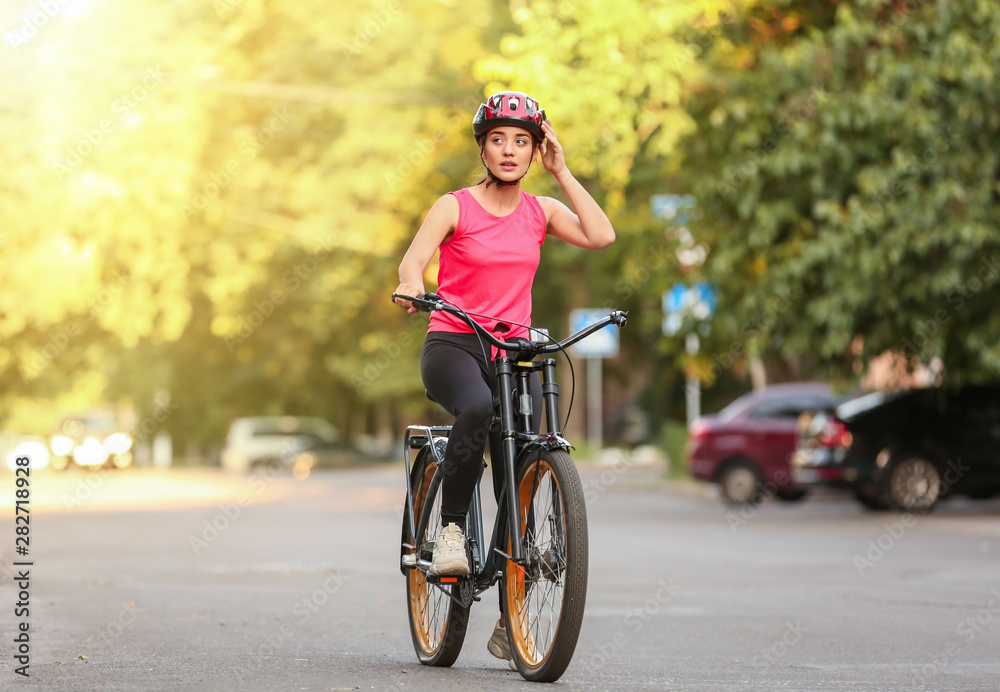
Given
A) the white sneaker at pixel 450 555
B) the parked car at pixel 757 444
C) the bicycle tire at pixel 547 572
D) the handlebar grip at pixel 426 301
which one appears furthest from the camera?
the parked car at pixel 757 444

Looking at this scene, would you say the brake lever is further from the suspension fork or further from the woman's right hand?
the woman's right hand

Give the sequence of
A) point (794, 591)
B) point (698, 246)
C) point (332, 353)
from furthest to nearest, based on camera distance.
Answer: point (332, 353) → point (698, 246) → point (794, 591)

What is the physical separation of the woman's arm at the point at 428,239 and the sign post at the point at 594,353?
21.9m

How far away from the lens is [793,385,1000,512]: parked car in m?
18.9

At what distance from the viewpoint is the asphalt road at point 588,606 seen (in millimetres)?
6344

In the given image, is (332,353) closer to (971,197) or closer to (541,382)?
(971,197)

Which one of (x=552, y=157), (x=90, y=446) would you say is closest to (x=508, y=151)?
(x=552, y=157)

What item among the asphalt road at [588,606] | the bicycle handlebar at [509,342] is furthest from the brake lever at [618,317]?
the asphalt road at [588,606]

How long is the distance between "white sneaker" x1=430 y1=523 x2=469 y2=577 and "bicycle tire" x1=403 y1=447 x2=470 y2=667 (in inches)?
8.0

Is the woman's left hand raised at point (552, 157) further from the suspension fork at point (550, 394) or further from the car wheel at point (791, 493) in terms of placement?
the car wheel at point (791, 493)

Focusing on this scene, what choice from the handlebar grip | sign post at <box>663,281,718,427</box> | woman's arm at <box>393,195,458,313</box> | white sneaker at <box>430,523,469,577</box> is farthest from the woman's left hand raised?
sign post at <box>663,281,718,427</box>

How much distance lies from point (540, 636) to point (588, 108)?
13.9 meters

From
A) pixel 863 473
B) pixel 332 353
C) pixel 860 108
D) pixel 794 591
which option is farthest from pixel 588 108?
pixel 332 353

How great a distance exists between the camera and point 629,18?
19.3m
